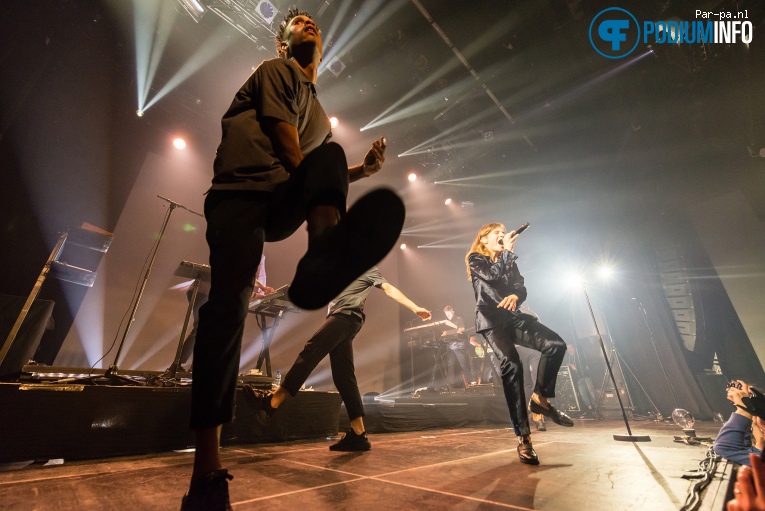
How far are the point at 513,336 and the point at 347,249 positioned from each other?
7.62ft

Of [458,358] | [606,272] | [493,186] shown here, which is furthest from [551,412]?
[493,186]

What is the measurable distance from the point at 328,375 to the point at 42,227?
6.07 m

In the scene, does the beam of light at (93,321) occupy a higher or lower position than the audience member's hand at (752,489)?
higher

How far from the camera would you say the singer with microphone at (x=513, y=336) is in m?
2.38

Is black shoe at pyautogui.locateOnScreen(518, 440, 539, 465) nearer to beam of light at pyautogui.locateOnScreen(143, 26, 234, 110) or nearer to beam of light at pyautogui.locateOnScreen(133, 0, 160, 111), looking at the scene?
beam of light at pyautogui.locateOnScreen(143, 26, 234, 110)

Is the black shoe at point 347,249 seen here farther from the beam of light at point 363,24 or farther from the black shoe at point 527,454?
the beam of light at point 363,24

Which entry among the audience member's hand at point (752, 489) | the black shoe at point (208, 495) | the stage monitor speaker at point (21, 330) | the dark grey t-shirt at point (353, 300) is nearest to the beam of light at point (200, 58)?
the stage monitor speaker at point (21, 330)

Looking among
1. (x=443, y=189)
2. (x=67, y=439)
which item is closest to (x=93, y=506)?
(x=67, y=439)

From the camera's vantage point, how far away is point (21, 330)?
11.2ft

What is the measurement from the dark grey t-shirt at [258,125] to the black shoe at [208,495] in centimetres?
82

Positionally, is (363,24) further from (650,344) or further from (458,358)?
(650,344)

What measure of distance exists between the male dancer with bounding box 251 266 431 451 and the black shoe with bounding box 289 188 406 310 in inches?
68.4

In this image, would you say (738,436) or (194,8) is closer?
(738,436)

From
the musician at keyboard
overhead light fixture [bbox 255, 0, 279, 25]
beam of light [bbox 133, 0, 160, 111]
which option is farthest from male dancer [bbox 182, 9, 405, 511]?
the musician at keyboard
